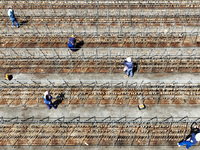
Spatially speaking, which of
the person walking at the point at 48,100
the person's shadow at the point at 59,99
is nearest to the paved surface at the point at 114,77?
the person's shadow at the point at 59,99

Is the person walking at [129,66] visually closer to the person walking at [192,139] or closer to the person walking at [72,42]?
the person walking at [72,42]

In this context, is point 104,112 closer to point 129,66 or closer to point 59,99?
point 59,99

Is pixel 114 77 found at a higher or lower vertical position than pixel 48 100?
higher

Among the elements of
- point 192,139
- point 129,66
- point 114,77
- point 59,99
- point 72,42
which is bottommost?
point 192,139

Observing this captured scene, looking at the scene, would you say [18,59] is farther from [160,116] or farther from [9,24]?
[160,116]

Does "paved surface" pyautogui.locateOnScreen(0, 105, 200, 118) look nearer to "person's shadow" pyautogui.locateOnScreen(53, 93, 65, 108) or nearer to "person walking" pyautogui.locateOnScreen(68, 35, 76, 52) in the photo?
"person's shadow" pyautogui.locateOnScreen(53, 93, 65, 108)

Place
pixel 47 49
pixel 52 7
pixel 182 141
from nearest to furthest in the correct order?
pixel 182 141 → pixel 47 49 → pixel 52 7

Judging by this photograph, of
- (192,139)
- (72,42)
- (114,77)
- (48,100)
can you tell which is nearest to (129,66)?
(114,77)

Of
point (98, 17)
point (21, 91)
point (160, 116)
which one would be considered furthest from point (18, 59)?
point (160, 116)

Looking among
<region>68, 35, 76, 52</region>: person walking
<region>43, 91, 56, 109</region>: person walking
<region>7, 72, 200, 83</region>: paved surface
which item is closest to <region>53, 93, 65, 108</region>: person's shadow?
<region>43, 91, 56, 109</region>: person walking

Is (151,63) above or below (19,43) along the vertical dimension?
below

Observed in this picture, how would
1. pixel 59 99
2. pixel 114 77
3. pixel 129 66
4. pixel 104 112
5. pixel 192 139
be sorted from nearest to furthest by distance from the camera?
pixel 192 139
pixel 104 112
pixel 59 99
pixel 129 66
pixel 114 77
